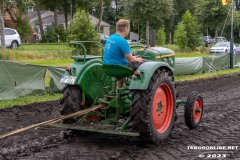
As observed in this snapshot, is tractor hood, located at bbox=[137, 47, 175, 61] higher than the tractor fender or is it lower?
higher

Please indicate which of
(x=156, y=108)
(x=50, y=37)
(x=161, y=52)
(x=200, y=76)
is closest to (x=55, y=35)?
(x=50, y=37)

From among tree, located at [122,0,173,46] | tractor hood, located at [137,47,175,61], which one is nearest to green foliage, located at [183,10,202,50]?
tree, located at [122,0,173,46]

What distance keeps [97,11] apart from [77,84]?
7495 cm

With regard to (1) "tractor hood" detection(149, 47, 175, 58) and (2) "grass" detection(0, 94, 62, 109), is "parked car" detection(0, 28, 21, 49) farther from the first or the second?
(1) "tractor hood" detection(149, 47, 175, 58)

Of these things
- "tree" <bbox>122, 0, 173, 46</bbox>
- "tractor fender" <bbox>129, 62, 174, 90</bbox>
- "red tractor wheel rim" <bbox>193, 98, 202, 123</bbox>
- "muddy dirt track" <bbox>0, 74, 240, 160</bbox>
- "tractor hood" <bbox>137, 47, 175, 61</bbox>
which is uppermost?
"tree" <bbox>122, 0, 173, 46</bbox>

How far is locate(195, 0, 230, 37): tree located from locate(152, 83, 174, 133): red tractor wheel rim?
30914mm

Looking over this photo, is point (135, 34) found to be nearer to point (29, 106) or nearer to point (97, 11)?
point (97, 11)

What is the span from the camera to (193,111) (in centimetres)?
703

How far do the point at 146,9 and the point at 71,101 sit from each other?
2718 cm

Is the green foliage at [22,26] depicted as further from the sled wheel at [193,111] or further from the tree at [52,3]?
the sled wheel at [193,111]

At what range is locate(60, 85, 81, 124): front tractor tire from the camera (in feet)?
20.7

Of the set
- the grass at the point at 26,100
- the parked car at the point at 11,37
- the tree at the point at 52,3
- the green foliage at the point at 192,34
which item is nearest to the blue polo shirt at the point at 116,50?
the grass at the point at 26,100

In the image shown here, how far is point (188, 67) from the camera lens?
58.0 feet

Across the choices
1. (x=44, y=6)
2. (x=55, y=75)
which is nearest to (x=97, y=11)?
(x=44, y=6)
